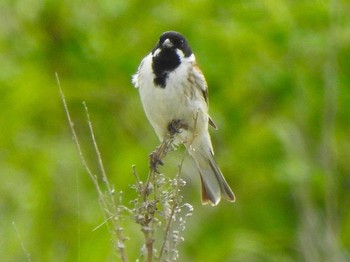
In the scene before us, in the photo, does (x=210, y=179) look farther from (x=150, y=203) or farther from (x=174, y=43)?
(x=150, y=203)

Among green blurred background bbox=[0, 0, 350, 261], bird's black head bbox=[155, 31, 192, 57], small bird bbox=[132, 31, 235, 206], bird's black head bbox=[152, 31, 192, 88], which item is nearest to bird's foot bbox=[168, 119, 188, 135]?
small bird bbox=[132, 31, 235, 206]

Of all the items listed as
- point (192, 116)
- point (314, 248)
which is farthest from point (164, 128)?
point (314, 248)

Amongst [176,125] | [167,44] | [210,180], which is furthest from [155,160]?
[210,180]

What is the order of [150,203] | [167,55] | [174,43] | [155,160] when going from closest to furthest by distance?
[150,203], [155,160], [167,55], [174,43]

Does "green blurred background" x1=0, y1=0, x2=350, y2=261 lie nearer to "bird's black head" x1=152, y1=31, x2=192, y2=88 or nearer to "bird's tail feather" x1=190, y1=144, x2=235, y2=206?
"bird's tail feather" x1=190, y1=144, x2=235, y2=206

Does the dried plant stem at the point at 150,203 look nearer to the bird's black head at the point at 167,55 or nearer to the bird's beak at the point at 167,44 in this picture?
the bird's black head at the point at 167,55

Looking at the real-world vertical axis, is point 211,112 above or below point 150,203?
below
